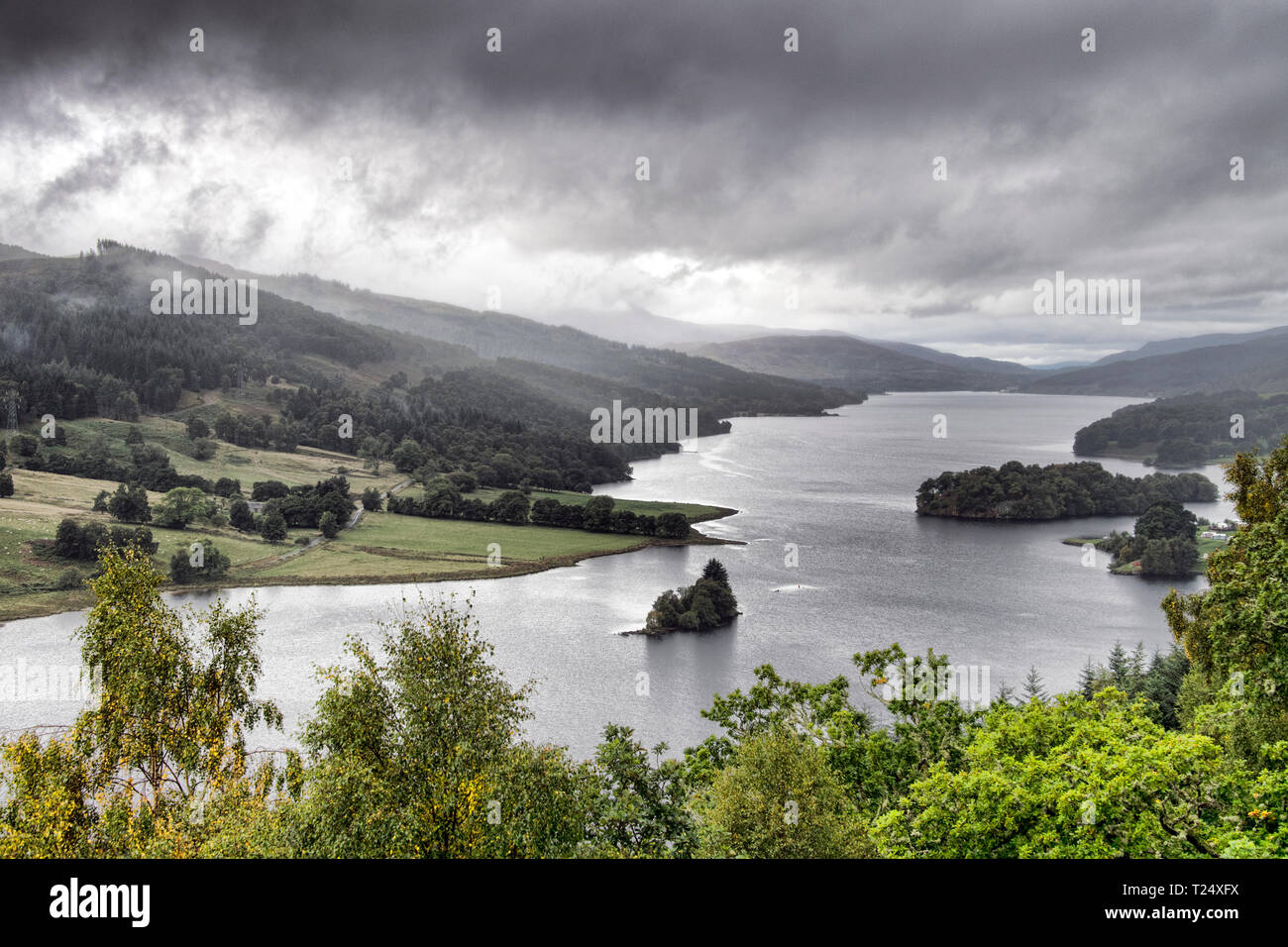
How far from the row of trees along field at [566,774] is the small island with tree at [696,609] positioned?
1282 inches

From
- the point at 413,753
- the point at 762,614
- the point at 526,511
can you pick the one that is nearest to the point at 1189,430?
the point at 526,511

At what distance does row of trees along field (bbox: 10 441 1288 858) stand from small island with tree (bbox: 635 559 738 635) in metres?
32.6

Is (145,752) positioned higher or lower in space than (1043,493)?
lower

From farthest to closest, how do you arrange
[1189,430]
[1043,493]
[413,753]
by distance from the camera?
[1189,430], [1043,493], [413,753]

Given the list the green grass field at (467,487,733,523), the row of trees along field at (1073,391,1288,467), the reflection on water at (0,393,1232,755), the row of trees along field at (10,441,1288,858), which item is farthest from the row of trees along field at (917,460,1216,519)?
the row of trees along field at (10,441,1288,858)

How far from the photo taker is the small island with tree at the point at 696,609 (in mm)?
49906

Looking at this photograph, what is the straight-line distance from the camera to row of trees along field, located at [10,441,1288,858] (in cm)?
956

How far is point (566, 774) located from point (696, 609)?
37.1m

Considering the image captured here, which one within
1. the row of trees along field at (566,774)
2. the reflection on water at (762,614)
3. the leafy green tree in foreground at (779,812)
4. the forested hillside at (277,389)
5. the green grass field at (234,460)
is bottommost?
the reflection on water at (762,614)

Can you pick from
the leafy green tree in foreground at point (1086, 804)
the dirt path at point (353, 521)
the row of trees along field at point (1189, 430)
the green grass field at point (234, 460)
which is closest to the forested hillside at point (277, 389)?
the green grass field at point (234, 460)

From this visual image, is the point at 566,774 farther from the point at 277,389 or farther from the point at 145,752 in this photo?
the point at 277,389

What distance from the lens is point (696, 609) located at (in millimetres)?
50000

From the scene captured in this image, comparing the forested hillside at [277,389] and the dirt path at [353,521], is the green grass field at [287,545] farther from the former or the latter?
the forested hillside at [277,389]

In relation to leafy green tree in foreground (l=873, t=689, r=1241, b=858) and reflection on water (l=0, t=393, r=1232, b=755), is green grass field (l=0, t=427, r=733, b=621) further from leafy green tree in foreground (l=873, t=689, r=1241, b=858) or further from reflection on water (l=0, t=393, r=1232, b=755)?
leafy green tree in foreground (l=873, t=689, r=1241, b=858)
